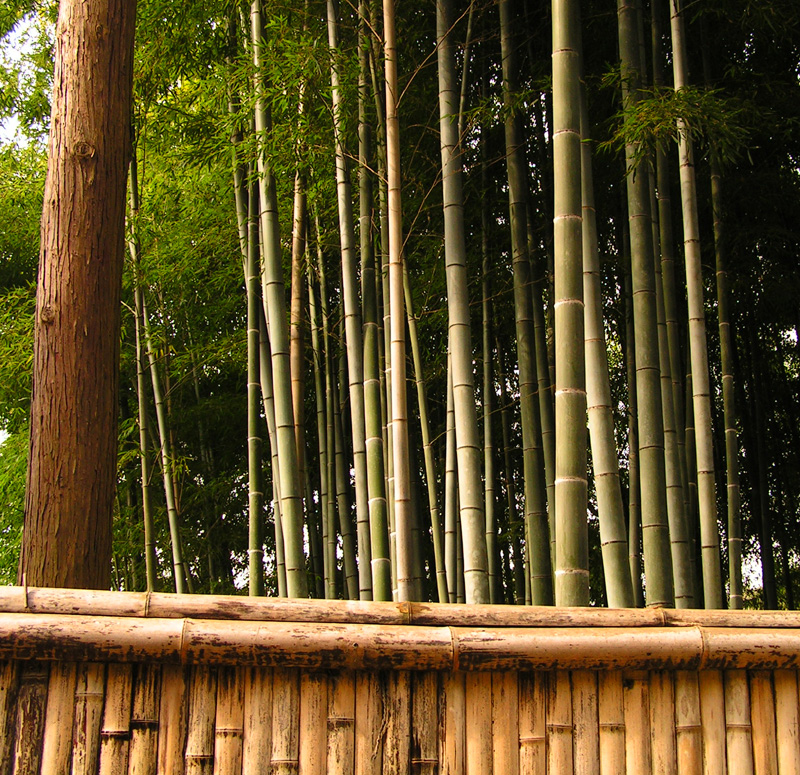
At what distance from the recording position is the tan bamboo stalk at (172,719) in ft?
5.06

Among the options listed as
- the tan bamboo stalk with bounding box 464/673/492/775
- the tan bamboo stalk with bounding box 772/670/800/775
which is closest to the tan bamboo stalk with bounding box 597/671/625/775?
the tan bamboo stalk with bounding box 464/673/492/775

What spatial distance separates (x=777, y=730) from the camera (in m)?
1.75

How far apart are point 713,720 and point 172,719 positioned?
1015 mm

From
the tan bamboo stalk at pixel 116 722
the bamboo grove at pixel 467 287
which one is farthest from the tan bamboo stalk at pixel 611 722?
the tan bamboo stalk at pixel 116 722

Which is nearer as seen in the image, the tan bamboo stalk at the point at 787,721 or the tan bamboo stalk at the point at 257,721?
the tan bamboo stalk at the point at 257,721

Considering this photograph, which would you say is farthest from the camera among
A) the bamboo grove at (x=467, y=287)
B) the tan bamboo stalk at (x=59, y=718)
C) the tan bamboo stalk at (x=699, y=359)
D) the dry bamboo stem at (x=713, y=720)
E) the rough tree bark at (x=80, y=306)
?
the tan bamboo stalk at (x=699, y=359)

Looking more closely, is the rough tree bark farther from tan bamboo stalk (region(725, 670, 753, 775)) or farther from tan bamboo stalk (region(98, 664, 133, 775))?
tan bamboo stalk (region(725, 670, 753, 775))

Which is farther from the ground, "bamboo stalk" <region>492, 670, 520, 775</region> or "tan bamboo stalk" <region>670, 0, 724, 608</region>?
"tan bamboo stalk" <region>670, 0, 724, 608</region>

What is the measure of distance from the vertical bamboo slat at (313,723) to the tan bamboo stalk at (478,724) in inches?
10.3

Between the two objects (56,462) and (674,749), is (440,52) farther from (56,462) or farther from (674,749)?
(674,749)

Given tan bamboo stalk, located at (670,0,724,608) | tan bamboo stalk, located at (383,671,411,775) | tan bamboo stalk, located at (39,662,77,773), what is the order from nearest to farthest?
tan bamboo stalk, located at (39,662,77,773) → tan bamboo stalk, located at (383,671,411,775) → tan bamboo stalk, located at (670,0,724,608)

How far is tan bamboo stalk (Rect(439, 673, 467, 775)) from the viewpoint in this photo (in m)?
1.63

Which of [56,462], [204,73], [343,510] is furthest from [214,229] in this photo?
[56,462]

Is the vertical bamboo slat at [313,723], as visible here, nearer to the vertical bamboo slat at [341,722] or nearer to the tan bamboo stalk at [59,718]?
the vertical bamboo slat at [341,722]
